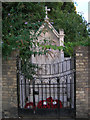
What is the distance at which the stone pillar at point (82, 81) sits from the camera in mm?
3494

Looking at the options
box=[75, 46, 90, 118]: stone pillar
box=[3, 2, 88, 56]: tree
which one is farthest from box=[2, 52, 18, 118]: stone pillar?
box=[75, 46, 90, 118]: stone pillar

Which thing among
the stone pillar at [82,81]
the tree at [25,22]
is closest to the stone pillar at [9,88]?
the tree at [25,22]

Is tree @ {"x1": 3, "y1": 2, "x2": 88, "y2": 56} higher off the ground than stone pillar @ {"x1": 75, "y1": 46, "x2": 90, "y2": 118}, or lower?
higher

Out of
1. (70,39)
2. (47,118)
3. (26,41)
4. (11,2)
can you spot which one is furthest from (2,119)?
(70,39)

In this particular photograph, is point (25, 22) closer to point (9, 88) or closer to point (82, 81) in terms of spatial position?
point (9, 88)

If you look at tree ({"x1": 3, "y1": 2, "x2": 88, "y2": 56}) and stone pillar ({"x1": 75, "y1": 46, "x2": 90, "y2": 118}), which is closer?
stone pillar ({"x1": 75, "y1": 46, "x2": 90, "y2": 118})

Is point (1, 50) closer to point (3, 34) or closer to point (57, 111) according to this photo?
point (3, 34)

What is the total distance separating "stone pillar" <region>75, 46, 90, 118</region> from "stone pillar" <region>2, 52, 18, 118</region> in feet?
5.34

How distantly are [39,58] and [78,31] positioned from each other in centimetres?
362

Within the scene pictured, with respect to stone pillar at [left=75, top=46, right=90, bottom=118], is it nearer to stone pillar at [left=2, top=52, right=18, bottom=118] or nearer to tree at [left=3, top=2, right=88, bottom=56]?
tree at [left=3, top=2, right=88, bottom=56]

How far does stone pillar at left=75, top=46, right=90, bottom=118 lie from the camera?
3494 mm

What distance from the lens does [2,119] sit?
371 centimetres

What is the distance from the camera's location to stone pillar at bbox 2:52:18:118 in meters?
3.59

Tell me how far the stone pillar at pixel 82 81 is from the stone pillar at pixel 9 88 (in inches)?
64.0
